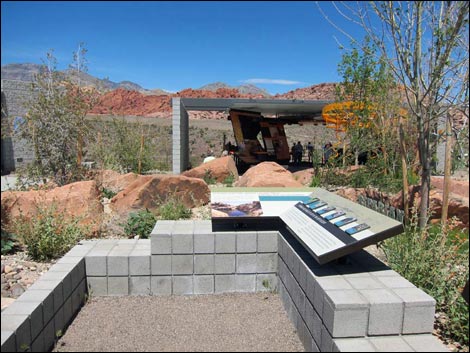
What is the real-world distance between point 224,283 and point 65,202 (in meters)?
2.97

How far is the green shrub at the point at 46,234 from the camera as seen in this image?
4746 millimetres

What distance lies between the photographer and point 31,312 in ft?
9.71

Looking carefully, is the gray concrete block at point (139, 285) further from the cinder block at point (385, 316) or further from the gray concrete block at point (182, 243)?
the cinder block at point (385, 316)

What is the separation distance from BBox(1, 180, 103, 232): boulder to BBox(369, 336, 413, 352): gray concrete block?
13.6 ft

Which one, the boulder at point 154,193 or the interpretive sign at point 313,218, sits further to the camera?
the boulder at point 154,193

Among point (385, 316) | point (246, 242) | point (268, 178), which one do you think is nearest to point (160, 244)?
point (246, 242)

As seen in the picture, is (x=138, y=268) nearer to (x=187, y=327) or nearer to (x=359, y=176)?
(x=187, y=327)

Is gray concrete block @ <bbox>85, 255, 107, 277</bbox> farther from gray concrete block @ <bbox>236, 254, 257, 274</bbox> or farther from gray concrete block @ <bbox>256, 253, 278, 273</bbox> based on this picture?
gray concrete block @ <bbox>256, 253, 278, 273</bbox>

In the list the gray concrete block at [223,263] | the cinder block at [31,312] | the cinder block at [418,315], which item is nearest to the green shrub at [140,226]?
the gray concrete block at [223,263]

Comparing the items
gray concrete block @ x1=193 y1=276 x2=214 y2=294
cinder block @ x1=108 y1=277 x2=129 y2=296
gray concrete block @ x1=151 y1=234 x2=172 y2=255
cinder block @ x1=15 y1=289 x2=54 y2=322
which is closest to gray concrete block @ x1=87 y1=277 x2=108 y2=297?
cinder block @ x1=108 y1=277 x2=129 y2=296

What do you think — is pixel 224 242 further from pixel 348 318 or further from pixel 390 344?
pixel 390 344

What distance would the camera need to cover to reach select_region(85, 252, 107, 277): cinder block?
14.4 feet

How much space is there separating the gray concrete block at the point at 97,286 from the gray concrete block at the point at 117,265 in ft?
0.33

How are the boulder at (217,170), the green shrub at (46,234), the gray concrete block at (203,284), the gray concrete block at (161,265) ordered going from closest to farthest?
the gray concrete block at (161,265) → the gray concrete block at (203,284) → the green shrub at (46,234) → the boulder at (217,170)
